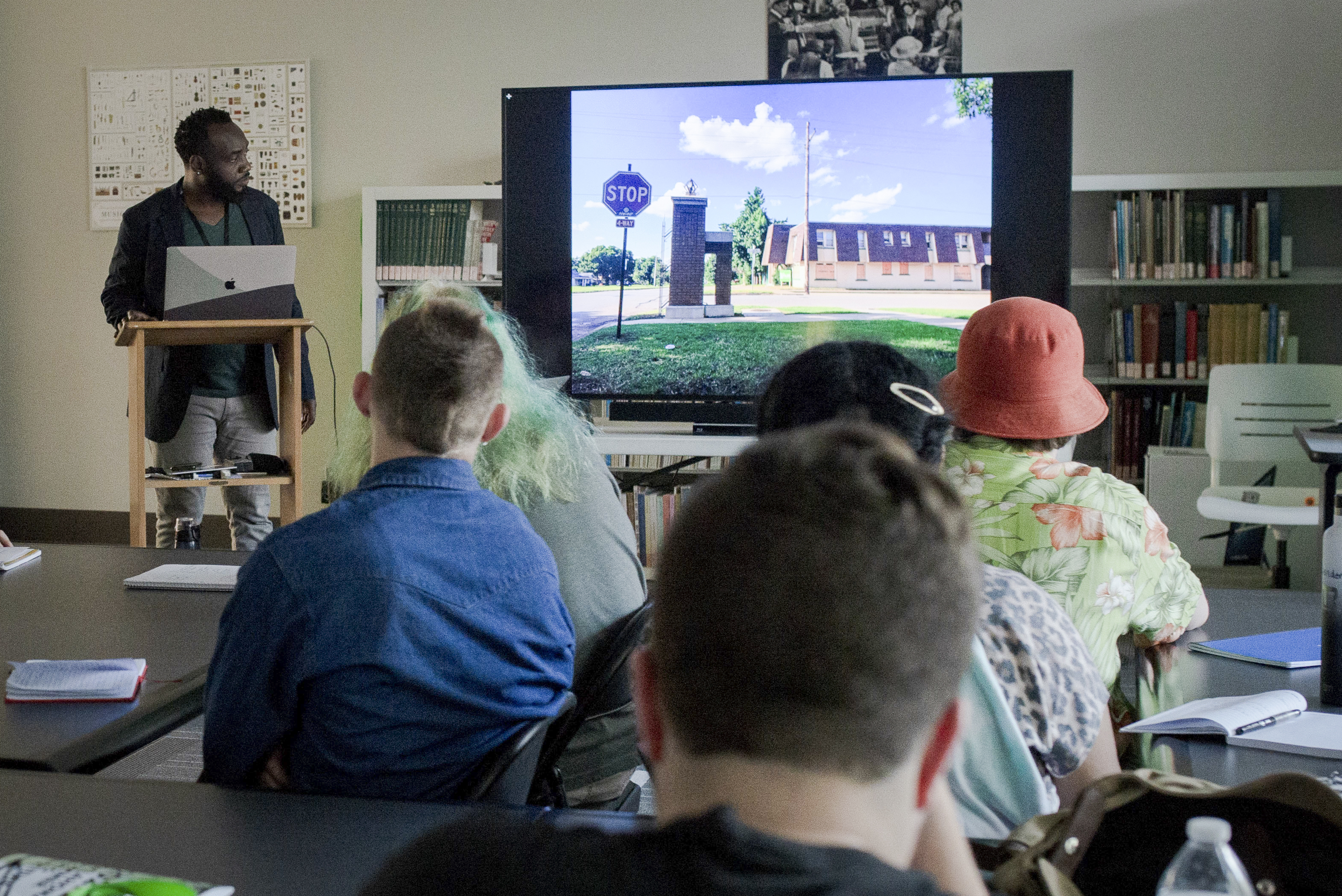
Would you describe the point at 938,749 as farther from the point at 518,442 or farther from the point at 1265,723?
the point at 518,442

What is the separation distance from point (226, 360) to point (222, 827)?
2.83m

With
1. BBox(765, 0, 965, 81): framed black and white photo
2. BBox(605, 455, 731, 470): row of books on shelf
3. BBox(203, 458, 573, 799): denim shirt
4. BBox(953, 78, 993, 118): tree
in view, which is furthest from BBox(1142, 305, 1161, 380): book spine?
BBox(203, 458, 573, 799): denim shirt

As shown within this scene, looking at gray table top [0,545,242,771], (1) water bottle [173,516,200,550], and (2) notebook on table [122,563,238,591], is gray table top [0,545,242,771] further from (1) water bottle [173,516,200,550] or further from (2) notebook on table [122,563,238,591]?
(1) water bottle [173,516,200,550]

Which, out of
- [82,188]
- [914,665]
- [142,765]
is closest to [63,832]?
[914,665]

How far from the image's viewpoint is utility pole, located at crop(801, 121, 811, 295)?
4.02m

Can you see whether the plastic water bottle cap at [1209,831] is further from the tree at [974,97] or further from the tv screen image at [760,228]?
the tree at [974,97]

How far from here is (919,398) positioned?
3.52ft

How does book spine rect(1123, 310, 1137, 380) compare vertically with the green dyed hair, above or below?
above

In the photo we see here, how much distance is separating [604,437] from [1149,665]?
273 centimetres

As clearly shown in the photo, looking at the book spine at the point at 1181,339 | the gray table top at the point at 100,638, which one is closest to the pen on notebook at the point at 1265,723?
the gray table top at the point at 100,638

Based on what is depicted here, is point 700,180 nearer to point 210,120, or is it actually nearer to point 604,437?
point 604,437

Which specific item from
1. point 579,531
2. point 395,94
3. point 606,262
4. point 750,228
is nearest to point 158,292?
point 606,262

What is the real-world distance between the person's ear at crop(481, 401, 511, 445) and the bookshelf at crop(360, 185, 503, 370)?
3464mm

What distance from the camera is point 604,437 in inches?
159
